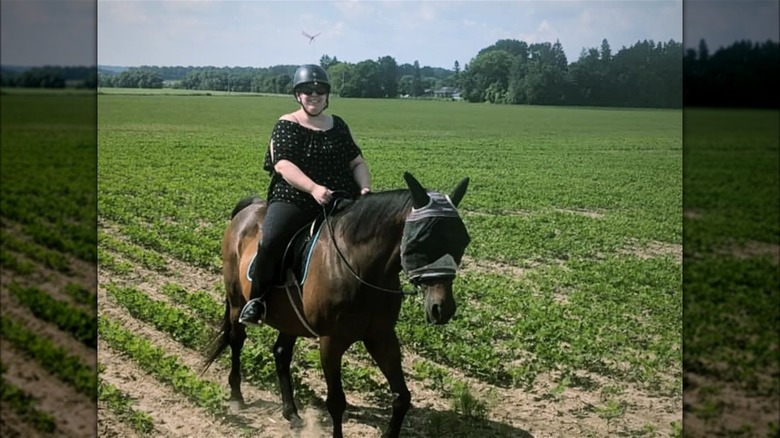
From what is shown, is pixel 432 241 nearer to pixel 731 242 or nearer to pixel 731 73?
pixel 731 73

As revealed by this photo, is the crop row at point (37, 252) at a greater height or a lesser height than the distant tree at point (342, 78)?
lesser

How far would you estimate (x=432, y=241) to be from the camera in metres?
3.42

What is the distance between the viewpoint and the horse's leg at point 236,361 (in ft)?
15.6

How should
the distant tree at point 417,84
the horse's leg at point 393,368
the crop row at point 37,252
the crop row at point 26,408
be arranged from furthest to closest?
the crop row at point 37,252, the crop row at point 26,408, the distant tree at point 417,84, the horse's leg at point 393,368

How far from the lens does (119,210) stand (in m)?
5.67

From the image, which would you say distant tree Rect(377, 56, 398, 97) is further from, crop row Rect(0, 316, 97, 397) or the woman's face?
crop row Rect(0, 316, 97, 397)

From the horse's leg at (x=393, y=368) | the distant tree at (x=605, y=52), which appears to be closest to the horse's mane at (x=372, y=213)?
the horse's leg at (x=393, y=368)

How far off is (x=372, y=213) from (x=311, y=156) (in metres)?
0.61

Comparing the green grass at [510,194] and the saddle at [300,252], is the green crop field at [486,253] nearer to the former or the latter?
the green grass at [510,194]

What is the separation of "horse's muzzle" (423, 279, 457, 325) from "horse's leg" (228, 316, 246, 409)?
5.83 feet

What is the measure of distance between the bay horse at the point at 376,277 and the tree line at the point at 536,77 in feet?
4.86

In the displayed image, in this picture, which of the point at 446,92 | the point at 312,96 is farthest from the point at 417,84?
the point at 312,96

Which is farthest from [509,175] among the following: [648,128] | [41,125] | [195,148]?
[41,125]

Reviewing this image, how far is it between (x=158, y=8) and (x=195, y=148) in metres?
1.05
